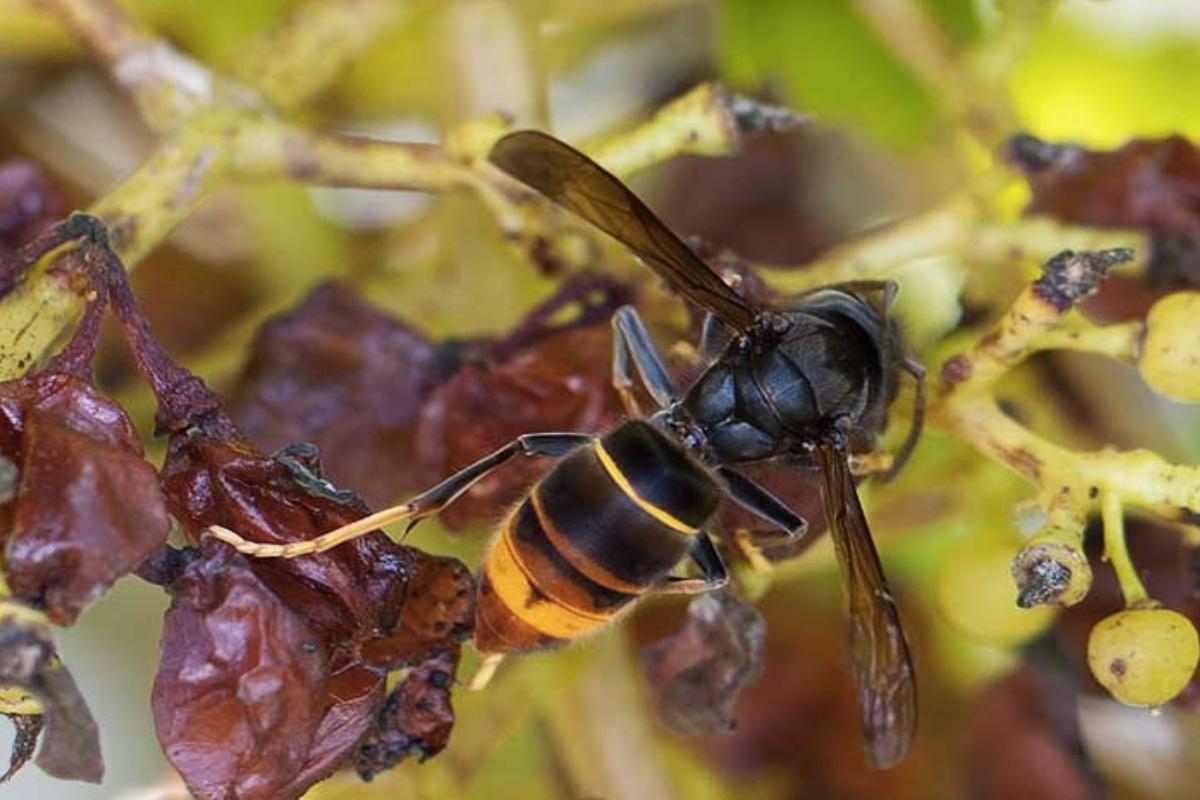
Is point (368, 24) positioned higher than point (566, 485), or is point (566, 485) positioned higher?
point (368, 24)

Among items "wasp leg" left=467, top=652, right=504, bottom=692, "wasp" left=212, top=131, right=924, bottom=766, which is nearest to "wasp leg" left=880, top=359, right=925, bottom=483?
"wasp" left=212, top=131, right=924, bottom=766

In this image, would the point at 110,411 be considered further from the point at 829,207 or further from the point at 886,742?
the point at 829,207

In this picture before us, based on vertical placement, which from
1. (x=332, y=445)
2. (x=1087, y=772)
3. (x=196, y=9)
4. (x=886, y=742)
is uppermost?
(x=196, y=9)

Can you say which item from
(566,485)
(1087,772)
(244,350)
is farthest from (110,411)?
(1087,772)

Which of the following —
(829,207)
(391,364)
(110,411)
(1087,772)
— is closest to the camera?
(110,411)

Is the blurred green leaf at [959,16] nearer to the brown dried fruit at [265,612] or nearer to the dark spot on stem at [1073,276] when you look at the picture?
the dark spot on stem at [1073,276]

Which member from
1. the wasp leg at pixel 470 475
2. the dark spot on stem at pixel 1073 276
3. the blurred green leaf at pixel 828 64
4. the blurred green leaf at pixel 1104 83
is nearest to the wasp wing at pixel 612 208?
the wasp leg at pixel 470 475

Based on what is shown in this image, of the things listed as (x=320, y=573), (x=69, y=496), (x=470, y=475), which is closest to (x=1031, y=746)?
(x=470, y=475)
